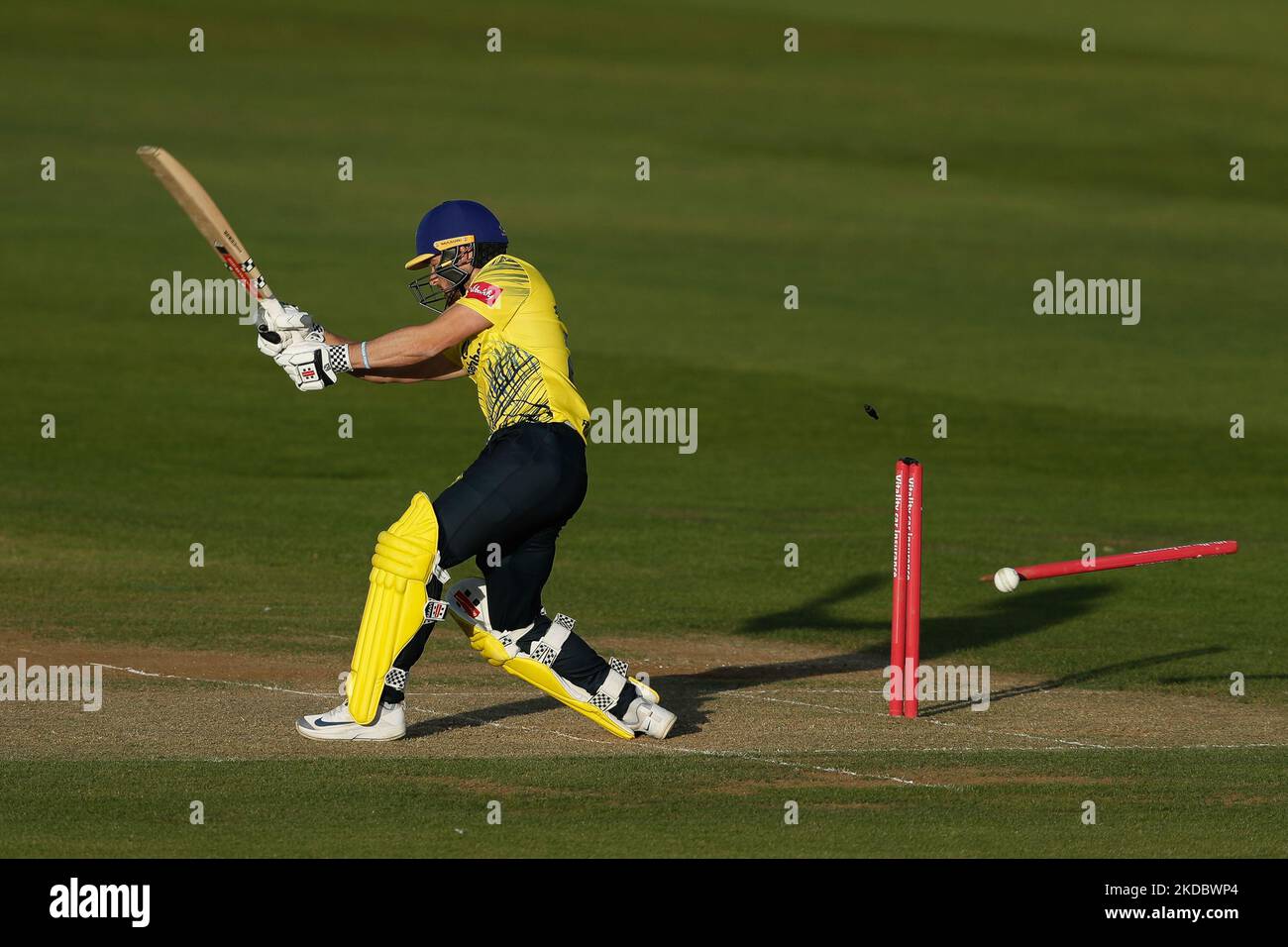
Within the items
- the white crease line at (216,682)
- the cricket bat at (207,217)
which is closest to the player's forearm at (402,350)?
the cricket bat at (207,217)

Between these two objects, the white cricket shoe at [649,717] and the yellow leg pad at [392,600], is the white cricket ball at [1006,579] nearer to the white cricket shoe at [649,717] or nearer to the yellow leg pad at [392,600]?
the white cricket shoe at [649,717]

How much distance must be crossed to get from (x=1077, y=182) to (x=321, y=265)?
16783 millimetres

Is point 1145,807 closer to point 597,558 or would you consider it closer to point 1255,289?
point 597,558

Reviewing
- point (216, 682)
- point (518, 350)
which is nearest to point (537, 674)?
point (518, 350)

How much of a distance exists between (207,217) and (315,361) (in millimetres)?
1075

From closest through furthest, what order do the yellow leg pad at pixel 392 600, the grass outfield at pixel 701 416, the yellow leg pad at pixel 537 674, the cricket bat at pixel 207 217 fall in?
the grass outfield at pixel 701 416, the yellow leg pad at pixel 392 600, the cricket bat at pixel 207 217, the yellow leg pad at pixel 537 674

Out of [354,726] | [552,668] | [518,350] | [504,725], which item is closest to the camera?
[518,350]

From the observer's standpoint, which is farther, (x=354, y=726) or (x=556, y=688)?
(x=556, y=688)

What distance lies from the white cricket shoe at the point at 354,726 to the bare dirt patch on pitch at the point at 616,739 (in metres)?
0.06

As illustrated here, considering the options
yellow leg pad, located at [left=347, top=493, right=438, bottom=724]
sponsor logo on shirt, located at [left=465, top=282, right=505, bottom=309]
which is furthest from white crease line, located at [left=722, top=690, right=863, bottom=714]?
sponsor logo on shirt, located at [left=465, top=282, right=505, bottom=309]

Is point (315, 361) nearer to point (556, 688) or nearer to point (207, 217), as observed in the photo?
point (207, 217)

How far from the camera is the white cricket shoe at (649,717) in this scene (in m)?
10.9

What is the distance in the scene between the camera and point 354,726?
35.4 feet
